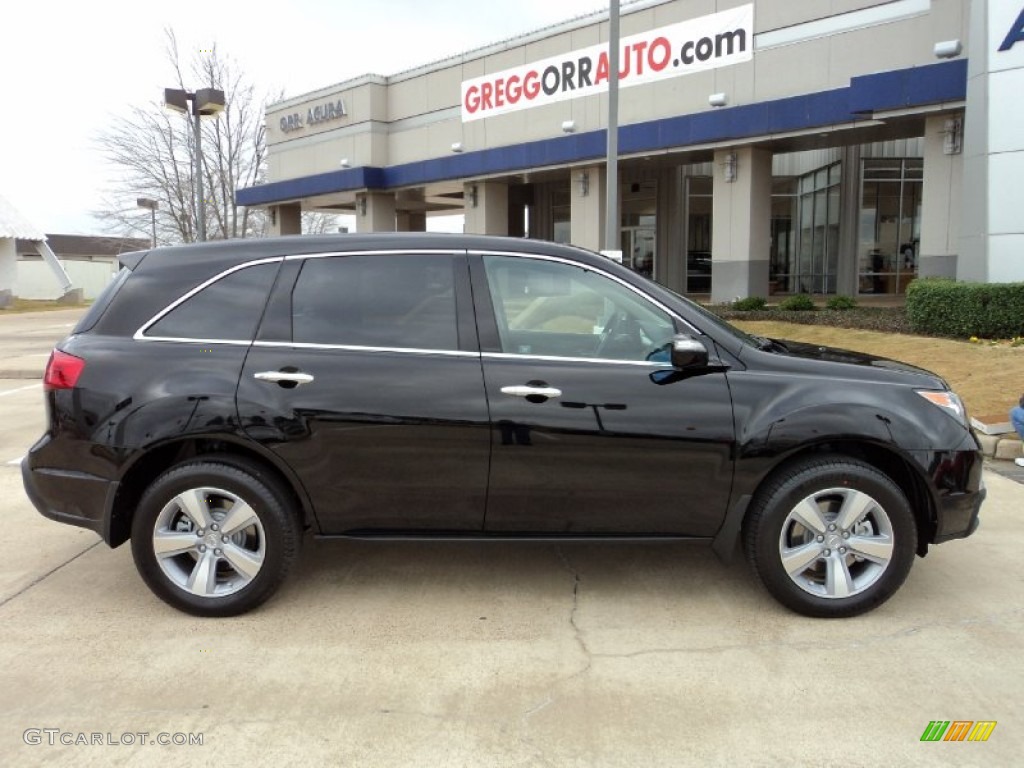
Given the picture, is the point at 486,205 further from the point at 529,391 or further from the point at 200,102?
the point at 529,391

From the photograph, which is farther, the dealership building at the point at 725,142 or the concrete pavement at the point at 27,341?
the dealership building at the point at 725,142

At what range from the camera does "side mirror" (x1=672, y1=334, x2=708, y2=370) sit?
357 centimetres

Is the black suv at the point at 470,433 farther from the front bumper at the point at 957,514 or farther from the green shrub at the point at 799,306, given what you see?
the green shrub at the point at 799,306

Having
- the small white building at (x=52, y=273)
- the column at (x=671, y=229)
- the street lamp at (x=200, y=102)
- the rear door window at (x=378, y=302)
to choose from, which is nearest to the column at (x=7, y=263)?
the small white building at (x=52, y=273)

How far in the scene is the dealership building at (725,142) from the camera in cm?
1369

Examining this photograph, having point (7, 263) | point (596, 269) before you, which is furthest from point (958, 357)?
point (7, 263)

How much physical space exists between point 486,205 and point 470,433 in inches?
835

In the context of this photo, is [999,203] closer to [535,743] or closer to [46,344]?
[535,743]

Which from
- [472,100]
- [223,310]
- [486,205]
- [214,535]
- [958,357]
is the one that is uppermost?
[472,100]

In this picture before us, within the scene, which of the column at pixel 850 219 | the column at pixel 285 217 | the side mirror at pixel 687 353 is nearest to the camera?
the side mirror at pixel 687 353

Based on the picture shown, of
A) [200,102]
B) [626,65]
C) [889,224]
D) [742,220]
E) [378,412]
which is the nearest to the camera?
[378,412]

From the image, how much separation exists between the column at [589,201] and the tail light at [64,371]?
59.7 feet

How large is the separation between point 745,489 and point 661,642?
80cm

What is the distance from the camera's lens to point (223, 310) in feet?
12.7
